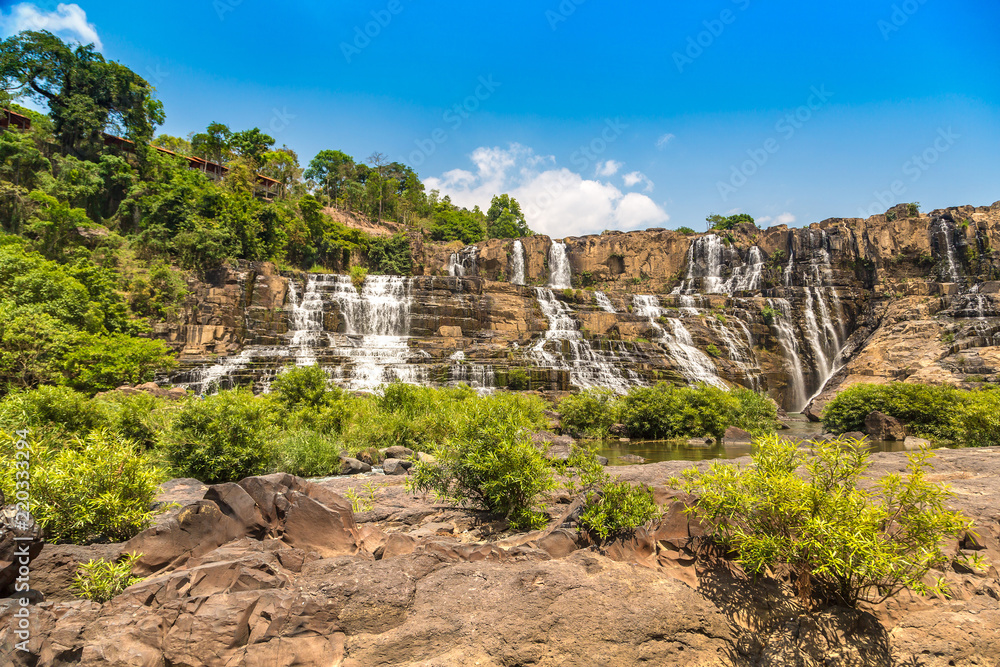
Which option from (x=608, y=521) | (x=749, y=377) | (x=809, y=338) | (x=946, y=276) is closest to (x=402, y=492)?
(x=608, y=521)

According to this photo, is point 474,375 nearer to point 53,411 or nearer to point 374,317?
point 374,317

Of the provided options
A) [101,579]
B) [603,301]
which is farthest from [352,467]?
[603,301]

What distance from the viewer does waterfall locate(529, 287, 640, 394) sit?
28.1 metres

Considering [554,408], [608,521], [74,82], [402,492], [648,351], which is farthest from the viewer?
[74,82]

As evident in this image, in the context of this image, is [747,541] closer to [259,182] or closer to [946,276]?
[946,276]

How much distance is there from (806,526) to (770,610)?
0.72m

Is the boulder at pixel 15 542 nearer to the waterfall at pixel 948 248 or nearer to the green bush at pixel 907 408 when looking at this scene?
the green bush at pixel 907 408

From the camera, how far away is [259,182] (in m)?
56.2

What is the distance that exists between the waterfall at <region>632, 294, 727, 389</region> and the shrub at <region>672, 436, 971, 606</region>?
27365 millimetres

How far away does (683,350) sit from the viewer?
33.0m

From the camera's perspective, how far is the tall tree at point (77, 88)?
1352 inches

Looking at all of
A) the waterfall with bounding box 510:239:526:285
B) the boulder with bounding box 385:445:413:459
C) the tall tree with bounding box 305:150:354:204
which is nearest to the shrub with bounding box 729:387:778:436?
the boulder with bounding box 385:445:413:459

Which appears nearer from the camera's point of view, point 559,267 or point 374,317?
point 374,317
